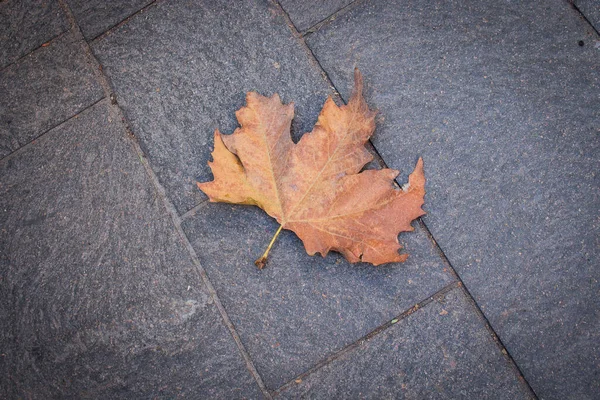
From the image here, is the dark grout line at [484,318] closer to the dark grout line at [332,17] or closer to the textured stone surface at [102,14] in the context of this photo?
the dark grout line at [332,17]

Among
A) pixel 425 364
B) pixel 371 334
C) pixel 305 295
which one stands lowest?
pixel 425 364

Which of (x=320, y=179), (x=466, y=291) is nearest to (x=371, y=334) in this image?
(x=466, y=291)

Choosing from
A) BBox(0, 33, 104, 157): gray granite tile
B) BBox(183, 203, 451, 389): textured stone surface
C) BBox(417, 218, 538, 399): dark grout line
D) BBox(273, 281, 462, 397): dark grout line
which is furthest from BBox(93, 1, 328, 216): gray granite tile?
BBox(273, 281, 462, 397): dark grout line

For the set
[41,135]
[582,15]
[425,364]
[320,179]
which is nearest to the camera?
[320,179]

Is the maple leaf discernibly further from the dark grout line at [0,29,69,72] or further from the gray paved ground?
the dark grout line at [0,29,69,72]

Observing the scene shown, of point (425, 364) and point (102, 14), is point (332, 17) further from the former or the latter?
point (425, 364)

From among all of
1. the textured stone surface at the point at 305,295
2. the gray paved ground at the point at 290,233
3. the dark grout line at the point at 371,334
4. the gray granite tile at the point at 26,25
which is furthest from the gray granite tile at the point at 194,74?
the dark grout line at the point at 371,334
